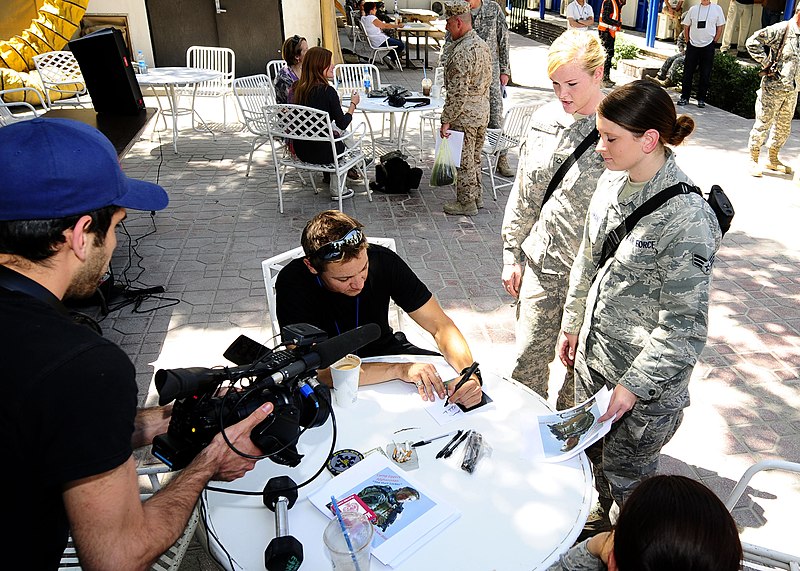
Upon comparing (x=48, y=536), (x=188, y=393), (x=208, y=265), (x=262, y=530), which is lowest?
(x=208, y=265)

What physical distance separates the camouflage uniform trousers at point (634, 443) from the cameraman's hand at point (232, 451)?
136 centimetres

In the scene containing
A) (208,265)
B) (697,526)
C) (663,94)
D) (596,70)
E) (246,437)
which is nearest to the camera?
(697,526)

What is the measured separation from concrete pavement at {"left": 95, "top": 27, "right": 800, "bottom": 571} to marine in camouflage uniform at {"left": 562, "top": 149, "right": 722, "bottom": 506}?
91 cm

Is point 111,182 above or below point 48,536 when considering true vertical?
above

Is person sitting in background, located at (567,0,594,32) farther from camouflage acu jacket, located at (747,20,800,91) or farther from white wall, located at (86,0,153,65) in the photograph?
white wall, located at (86,0,153,65)

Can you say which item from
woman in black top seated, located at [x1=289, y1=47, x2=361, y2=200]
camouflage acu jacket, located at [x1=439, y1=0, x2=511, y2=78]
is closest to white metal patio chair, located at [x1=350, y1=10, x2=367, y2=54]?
camouflage acu jacket, located at [x1=439, y1=0, x2=511, y2=78]

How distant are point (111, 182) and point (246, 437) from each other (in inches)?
28.5

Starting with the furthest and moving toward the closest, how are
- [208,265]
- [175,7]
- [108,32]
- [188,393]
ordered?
[175,7] < [108,32] < [208,265] < [188,393]

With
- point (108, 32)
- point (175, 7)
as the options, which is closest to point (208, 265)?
point (108, 32)

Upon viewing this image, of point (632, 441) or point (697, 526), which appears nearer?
point (697, 526)

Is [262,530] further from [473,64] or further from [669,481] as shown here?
[473,64]

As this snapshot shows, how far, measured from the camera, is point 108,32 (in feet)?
19.9

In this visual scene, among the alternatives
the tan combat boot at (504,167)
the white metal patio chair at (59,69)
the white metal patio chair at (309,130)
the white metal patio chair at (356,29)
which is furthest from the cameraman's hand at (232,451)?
the white metal patio chair at (356,29)

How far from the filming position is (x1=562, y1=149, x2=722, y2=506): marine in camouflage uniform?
2.00 m
